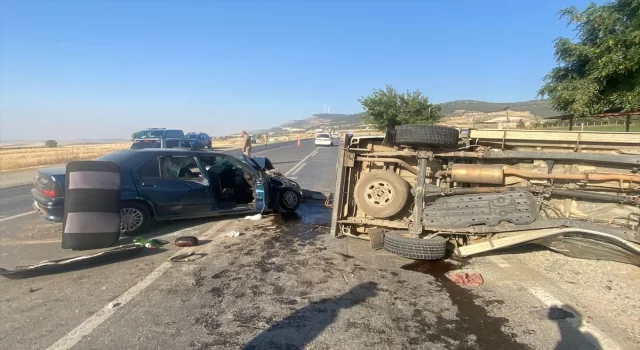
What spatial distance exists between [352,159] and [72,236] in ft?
12.6

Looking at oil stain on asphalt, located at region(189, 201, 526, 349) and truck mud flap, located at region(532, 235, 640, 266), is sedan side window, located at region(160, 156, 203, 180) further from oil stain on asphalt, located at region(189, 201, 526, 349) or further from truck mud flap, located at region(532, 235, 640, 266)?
truck mud flap, located at region(532, 235, 640, 266)

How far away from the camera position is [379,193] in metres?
5.36

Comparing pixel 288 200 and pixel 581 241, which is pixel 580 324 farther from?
pixel 288 200

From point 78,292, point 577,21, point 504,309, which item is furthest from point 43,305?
point 577,21

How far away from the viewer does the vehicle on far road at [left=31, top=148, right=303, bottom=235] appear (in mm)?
5758

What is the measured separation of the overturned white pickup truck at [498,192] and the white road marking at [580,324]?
71 cm

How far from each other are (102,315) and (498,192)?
4458mm

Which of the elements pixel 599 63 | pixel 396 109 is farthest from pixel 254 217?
pixel 396 109

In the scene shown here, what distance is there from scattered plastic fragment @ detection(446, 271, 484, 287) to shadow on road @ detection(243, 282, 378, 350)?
3.22 ft

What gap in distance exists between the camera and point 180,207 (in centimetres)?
632

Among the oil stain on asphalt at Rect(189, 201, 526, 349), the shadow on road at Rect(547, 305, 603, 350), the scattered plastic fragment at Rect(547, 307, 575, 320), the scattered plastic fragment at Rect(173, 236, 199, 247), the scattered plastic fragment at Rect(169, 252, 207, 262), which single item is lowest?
the shadow on road at Rect(547, 305, 603, 350)

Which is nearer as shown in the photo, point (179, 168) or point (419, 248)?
point (419, 248)

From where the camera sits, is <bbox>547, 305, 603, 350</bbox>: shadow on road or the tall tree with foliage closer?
<bbox>547, 305, 603, 350</bbox>: shadow on road

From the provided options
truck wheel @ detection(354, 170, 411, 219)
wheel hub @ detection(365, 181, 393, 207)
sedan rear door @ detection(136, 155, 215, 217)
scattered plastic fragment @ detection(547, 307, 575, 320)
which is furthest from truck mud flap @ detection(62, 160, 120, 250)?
scattered plastic fragment @ detection(547, 307, 575, 320)
